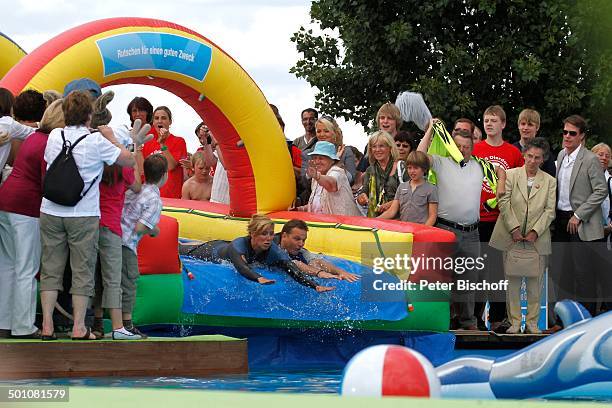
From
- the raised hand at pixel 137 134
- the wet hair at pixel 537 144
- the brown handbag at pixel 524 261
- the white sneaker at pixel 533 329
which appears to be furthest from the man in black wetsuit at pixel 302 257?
the raised hand at pixel 137 134

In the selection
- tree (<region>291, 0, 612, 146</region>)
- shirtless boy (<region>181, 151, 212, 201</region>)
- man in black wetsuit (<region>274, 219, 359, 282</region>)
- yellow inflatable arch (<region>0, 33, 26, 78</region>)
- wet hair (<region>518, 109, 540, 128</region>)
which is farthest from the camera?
tree (<region>291, 0, 612, 146</region>)

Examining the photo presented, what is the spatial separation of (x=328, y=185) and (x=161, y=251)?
201 centimetres

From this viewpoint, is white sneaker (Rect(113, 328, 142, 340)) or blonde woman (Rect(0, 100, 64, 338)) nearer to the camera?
blonde woman (Rect(0, 100, 64, 338))

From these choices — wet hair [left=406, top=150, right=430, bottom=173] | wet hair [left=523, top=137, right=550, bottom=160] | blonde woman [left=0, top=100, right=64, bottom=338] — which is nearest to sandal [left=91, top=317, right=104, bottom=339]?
blonde woman [left=0, top=100, right=64, bottom=338]

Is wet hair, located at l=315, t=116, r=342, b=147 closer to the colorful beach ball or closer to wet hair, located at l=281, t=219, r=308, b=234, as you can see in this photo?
wet hair, located at l=281, t=219, r=308, b=234

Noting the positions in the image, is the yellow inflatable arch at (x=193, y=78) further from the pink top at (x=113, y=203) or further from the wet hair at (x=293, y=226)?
the pink top at (x=113, y=203)

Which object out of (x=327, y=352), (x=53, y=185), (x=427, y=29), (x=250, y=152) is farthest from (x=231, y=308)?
(x=427, y=29)

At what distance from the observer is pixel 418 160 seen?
11711 mm

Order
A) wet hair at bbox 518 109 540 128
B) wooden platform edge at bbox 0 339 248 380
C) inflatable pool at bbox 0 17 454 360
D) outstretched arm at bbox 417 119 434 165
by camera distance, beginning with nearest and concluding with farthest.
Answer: wooden platform edge at bbox 0 339 248 380 < inflatable pool at bbox 0 17 454 360 < outstretched arm at bbox 417 119 434 165 < wet hair at bbox 518 109 540 128

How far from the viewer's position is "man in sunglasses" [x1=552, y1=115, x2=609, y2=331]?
39.6ft

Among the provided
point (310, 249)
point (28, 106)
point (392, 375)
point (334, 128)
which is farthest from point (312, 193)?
point (392, 375)

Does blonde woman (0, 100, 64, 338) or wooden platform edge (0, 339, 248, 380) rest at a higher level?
blonde woman (0, 100, 64, 338)

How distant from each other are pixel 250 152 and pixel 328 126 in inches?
30.5

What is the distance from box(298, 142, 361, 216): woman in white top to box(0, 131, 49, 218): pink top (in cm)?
340
